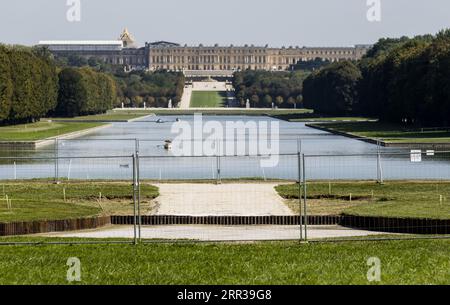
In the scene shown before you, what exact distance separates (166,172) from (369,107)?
75786 millimetres

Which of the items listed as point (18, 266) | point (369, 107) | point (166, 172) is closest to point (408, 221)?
point (18, 266)

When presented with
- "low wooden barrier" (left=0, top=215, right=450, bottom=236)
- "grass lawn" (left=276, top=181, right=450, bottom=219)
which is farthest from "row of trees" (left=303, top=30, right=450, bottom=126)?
"low wooden barrier" (left=0, top=215, right=450, bottom=236)

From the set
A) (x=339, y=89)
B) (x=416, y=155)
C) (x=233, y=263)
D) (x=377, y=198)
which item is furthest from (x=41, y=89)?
(x=233, y=263)

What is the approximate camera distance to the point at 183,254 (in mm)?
14086

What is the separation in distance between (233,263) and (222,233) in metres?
5.33

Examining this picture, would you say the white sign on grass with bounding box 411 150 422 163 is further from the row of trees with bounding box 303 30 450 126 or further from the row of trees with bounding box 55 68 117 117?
the row of trees with bounding box 55 68 117 117

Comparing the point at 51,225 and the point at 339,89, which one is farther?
the point at 339,89

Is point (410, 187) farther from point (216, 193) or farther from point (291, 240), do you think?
point (291, 240)

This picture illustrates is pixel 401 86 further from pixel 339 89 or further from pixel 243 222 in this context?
pixel 243 222

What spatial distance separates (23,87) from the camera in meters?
88.5

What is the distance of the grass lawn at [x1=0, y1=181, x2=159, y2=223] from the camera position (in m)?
20.6

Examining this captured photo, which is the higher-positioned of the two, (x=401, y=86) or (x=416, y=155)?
(x=401, y=86)

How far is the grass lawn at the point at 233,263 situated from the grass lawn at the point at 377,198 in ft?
16.2

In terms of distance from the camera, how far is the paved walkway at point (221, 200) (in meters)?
22.0
